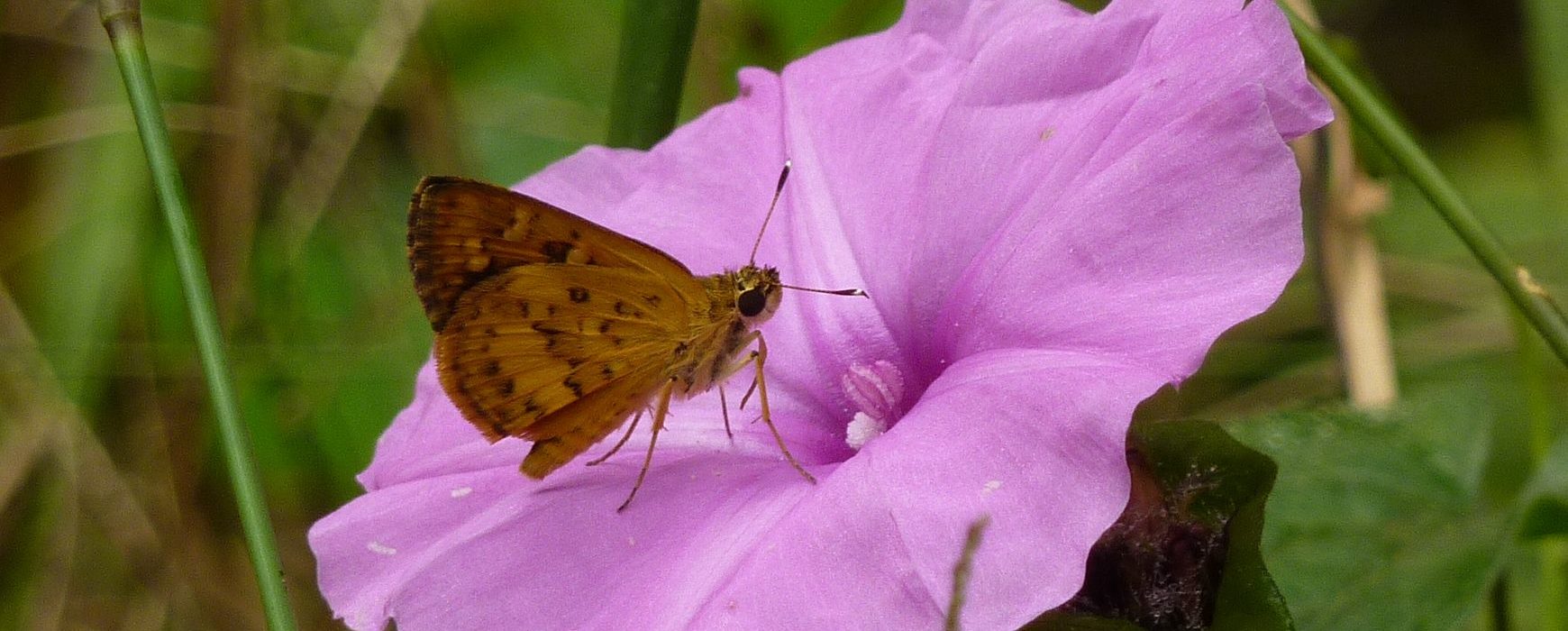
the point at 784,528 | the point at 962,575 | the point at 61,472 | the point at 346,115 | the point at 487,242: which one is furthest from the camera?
the point at 346,115

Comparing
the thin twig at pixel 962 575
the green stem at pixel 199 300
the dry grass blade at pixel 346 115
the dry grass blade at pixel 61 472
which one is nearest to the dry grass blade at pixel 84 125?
the dry grass blade at pixel 346 115

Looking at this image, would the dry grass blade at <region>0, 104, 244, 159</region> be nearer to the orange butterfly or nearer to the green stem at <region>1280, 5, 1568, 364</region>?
the orange butterfly

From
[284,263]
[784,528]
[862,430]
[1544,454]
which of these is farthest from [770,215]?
[284,263]

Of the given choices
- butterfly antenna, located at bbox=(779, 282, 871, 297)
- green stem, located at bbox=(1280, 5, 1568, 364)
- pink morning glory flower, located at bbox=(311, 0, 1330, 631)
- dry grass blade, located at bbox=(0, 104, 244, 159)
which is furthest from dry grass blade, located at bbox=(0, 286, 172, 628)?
green stem, located at bbox=(1280, 5, 1568, 364)

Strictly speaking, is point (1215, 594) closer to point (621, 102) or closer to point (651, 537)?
point (651, 537)

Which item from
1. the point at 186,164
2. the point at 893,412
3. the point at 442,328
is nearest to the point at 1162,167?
the point at 893,412

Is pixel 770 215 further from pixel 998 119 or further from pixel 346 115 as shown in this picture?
pixel 346 115
